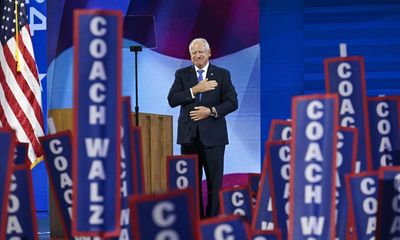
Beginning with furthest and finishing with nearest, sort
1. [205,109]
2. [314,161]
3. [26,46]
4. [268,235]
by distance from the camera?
[26,46] → [205,109] → [268,235] → [314,161]

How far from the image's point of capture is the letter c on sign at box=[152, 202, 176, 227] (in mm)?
708

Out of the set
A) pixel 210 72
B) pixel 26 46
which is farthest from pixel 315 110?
pixel 26 46

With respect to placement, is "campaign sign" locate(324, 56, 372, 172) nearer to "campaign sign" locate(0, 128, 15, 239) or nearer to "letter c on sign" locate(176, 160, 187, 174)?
"letter c on sign" locate(176, 160, 187, 174)

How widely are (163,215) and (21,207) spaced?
1.18 ft

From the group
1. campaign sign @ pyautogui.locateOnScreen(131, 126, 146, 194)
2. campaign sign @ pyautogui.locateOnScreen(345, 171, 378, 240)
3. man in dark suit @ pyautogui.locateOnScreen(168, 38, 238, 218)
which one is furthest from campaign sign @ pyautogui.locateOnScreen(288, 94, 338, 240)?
man in dark suit @ pyautogui.locateOnScreen(168, 38, 238, 218)

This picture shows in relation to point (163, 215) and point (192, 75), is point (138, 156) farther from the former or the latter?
point (192, 75)

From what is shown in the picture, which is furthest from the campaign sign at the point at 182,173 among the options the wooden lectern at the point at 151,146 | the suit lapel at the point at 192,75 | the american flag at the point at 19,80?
the american flag at the point at 19,80

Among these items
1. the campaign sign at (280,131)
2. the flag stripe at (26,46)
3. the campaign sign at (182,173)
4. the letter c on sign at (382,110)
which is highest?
the flag stripe at (26,46)

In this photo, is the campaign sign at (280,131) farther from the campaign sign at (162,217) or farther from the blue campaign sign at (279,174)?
the campaign sign at (162,217)

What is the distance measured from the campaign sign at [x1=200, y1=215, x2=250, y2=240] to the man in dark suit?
3.27 metres

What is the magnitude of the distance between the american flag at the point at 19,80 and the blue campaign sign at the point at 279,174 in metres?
5.04

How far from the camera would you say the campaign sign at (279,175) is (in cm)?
102

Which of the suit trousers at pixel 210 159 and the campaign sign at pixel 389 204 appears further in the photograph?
the suit trousers at pixel 210 159

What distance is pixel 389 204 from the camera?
3.03 ft
